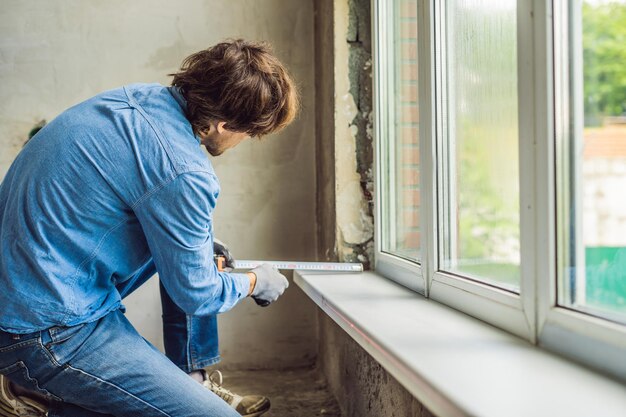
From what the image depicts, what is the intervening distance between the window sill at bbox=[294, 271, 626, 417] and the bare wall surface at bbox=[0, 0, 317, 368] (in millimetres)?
1368

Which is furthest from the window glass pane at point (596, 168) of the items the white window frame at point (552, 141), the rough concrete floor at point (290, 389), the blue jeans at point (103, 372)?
the rough concrete floor at point (290, 389)

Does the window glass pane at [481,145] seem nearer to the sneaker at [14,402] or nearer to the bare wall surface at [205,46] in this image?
the sneaker at [14,402]

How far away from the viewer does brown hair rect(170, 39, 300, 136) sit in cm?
150

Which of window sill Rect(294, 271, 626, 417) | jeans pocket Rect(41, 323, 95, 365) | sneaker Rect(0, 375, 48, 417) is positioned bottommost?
sneaker Rect(0, 375, 48, 417)

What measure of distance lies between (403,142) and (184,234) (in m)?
1.04

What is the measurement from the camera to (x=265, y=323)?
307 cm

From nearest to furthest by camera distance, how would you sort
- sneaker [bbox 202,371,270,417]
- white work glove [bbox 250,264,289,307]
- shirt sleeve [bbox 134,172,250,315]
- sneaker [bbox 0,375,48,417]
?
shirt sleeve [bbox 134,172,250,315] < sneaker [bbox 0,375,48,417] < white work glove [bbox 250,264,289,307] < sneaker [bbox 202,371,270,417]

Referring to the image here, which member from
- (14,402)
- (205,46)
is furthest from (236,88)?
(205,46)

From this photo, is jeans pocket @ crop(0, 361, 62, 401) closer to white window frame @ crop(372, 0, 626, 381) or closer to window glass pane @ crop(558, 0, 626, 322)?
white window frame @ crop(372, 0, 626, 381)

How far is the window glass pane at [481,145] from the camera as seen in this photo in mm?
1374

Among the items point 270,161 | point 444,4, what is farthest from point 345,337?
point 444,4

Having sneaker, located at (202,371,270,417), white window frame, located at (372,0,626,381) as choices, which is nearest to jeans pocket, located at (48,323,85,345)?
sneaker, located at (202,371,270,417)

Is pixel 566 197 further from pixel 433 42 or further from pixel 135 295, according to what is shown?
pixel 135 295

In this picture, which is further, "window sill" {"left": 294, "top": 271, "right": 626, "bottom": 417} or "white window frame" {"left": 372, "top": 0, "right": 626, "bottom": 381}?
"white window frame" {"left": 372, "top": 0, "right": 626, "bottom": 381}
